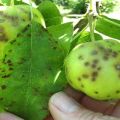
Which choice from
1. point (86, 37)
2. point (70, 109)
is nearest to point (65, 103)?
point (70, 109)

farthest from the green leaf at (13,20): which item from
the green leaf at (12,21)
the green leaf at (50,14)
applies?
the green leaf at (50,14)

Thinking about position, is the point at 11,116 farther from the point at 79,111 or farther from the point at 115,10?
the point at 115,10

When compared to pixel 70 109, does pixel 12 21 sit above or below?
above

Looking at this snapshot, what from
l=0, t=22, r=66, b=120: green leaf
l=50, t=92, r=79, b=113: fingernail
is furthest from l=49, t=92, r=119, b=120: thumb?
l=0, t=22, r=66, b=120: green leaf

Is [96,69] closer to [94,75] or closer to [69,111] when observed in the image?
[94,75]

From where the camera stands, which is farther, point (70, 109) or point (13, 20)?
point (70, 109)

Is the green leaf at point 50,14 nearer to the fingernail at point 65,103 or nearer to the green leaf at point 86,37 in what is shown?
the green leaf at point 86,37

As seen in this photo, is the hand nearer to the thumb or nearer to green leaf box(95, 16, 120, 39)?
the thumb

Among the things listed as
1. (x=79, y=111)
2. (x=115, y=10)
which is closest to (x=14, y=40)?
(x=79, y=111)
